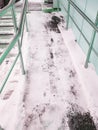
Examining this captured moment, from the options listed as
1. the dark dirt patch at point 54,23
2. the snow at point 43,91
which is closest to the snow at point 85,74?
the snow at point 43,91

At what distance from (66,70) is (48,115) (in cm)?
82

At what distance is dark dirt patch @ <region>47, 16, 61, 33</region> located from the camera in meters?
3.23

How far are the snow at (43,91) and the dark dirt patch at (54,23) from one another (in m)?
0.57

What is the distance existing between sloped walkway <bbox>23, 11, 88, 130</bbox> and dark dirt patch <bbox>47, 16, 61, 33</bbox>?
42 centimetres

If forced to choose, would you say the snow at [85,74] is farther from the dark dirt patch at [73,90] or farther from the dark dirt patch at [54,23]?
the dark dirt patch at [54,23]

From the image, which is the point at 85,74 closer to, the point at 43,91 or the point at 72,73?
the point at 72,73

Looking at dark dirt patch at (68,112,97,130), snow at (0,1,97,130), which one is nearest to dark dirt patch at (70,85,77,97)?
snow at (0,1,97,130)

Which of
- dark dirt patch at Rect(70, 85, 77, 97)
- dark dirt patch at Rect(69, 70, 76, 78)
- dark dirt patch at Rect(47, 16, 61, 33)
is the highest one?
dark dirt patch at Rect(47, 16, 61, 33)

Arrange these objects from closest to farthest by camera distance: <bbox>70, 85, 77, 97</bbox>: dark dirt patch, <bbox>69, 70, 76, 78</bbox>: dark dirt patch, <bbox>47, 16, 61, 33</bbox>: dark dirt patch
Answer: <bbox>70, 85, 77, 97</bbox>: dark dirt patch
<bbox>69, 70, 76, 78</bbox>: dark dirt patch
<bbox>47, 16, 61, 33</bbox>: dark dirt patch

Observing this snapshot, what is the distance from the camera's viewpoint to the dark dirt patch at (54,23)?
3232 mm

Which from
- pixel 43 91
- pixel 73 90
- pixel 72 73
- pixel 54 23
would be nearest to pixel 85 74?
pixel 72 73

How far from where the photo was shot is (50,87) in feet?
6.06

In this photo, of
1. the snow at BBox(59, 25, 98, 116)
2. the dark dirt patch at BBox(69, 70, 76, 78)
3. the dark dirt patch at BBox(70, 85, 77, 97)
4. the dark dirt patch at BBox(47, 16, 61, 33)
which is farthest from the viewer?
the dark dirt patch at BBox(47, 16, 61, 33)

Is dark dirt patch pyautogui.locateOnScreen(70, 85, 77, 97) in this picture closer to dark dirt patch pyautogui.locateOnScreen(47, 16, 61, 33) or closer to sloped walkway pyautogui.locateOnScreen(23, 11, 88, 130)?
sloped walkway pyautogui.locateOnScreen(23, 11, 88, 130)
